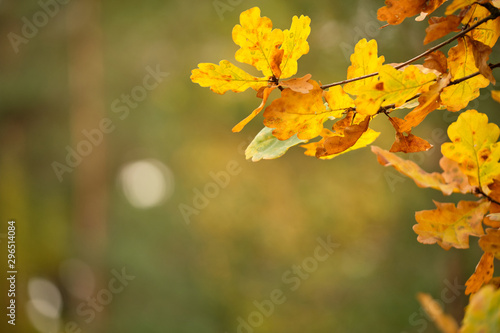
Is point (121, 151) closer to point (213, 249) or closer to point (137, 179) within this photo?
point (137, 179)

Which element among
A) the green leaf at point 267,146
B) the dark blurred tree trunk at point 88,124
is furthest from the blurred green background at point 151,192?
the green leaf at point 267,146

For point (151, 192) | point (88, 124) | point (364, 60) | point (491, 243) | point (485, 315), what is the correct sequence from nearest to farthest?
point (485, 315) → point (491, 243) → point (364, 60) → point (88, 124) → point (151, 192)

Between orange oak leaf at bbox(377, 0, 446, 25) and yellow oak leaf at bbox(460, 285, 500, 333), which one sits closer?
yellow oak leaf at bbox(460, 285, 500, 333)

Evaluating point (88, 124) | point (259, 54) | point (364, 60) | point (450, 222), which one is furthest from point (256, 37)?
point (88, 124)

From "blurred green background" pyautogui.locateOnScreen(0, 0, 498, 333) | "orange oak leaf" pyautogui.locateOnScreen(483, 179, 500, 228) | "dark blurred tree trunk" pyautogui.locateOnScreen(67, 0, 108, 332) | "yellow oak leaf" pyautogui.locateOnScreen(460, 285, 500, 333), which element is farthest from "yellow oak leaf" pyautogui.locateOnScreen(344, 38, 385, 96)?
"dark blurred tree trunk" pyautogui.locateOnScreen(67, 0, 108, 332)

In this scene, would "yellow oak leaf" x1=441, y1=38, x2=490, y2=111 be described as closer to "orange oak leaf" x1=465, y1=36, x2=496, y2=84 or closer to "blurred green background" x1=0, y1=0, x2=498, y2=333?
"orange oak leaf" x1=465, y1=36, x2=496, y2=84

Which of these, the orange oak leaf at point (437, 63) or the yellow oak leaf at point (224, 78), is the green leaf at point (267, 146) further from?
the orange oak leaf at point (437, 63)

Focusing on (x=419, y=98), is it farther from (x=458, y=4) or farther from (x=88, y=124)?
(x=88, y=124)
